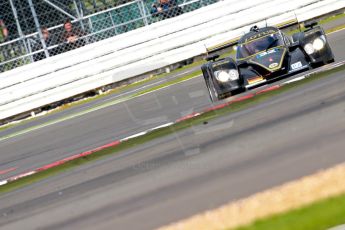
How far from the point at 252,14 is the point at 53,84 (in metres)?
5.10

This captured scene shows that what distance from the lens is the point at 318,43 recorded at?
10.9 metres

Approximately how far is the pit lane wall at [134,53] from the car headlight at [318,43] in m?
5.14

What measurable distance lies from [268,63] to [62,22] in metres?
6.68

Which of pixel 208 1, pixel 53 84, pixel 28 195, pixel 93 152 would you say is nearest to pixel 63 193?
pixel 28 195

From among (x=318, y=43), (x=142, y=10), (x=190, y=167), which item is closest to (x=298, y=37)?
(x=318, y=43)

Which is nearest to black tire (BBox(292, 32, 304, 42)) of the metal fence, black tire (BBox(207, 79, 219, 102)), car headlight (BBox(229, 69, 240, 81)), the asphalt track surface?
the asphalt track surface

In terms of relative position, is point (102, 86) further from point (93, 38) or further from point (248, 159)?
point (248, 159)

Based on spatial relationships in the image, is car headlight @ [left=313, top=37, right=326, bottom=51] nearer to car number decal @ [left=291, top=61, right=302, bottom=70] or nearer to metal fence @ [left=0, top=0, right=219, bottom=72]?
car number decal @ [left=291, top=61, right=302, bottom=70]

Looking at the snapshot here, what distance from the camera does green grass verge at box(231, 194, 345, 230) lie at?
586cm

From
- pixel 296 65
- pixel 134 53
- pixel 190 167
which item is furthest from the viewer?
pixel 134 53

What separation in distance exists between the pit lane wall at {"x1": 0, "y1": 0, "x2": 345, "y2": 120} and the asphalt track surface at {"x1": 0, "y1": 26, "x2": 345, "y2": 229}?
5.19 metres

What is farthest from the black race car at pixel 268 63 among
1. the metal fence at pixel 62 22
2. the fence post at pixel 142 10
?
the metal fence at pixel 62 22

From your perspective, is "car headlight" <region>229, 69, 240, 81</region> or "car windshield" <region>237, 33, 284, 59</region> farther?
"car windshield" <region>237, 33, 284, 59</region>

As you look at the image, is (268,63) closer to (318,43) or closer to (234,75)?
(234,75)
